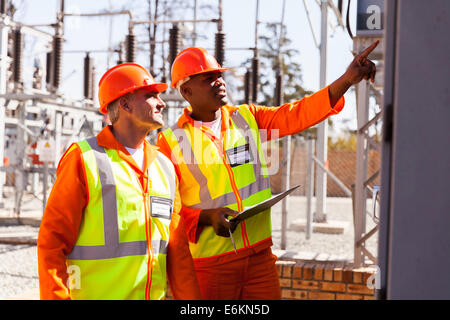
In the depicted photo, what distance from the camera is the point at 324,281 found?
4.15 metres

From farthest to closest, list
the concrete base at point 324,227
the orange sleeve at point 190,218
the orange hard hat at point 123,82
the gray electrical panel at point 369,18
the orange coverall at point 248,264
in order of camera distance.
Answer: the concrete base at point 324,227 → the gray electrical panel at point 369,18 → the orange sleeve at point 190,218 → the orange coverall at point 248,264 → the orange hard hat at point 123,82

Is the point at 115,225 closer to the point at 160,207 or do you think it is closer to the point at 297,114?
the point at 160,207

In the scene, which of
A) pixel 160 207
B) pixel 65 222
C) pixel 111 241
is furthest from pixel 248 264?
pixel 65 222

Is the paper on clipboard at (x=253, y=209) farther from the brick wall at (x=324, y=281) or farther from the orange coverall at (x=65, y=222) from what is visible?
the brick wall at (x=324, y=281)

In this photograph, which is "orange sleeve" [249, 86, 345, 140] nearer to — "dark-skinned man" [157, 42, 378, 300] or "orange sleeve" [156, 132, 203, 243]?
"dark-skinned man" [157, 42, 378, 300]

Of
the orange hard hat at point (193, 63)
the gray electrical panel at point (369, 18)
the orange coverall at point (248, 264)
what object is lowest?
the orange coverall at point (248, 264)

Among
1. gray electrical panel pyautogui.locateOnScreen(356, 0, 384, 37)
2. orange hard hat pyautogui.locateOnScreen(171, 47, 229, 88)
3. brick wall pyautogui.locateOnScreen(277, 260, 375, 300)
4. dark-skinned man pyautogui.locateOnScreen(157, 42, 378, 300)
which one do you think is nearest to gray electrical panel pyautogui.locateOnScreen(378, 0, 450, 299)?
dark-skinned man pyautogui.locateOnScreen(157, 42, 378, 300)

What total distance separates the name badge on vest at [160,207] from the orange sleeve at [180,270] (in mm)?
88

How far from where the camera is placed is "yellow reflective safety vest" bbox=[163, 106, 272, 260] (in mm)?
2799

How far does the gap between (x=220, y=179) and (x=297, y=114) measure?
1.83 feet

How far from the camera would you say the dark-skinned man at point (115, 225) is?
1978mm

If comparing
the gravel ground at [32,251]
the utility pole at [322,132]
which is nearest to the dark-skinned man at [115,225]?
the gravel ground at [32,251]

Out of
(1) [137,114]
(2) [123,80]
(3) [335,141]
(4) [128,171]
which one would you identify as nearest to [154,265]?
(4) [128,171]

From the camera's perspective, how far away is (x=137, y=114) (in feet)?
7.52
